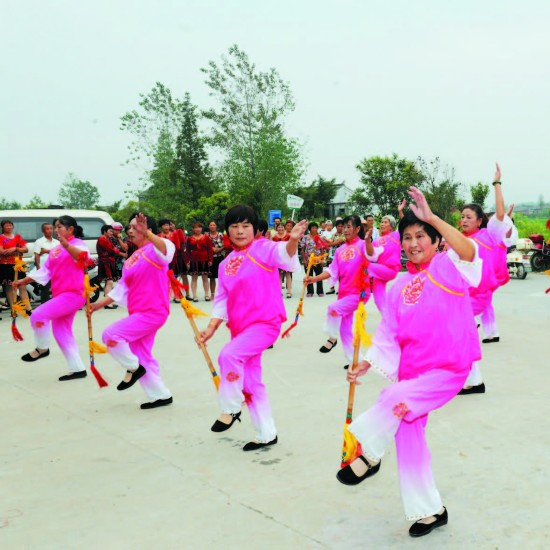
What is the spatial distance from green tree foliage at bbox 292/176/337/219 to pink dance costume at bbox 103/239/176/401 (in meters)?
44.0

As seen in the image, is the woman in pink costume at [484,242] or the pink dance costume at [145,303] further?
the woman in pink costume at [484,242]

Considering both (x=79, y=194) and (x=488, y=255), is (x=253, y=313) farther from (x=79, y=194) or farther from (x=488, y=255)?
(x=79, y=194)

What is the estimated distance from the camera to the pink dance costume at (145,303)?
5.44 meters

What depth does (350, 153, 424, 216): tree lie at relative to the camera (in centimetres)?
3278

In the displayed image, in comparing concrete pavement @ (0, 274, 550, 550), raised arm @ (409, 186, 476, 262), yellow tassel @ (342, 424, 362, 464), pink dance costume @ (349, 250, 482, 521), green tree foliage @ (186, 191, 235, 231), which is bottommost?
concrete pavement @ (0, 274, 550, 550)

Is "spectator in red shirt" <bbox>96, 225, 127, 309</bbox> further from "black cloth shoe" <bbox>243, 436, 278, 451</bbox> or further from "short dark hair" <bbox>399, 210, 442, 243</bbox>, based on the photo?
"short dark hair" <bbox>399, 210, 442, 243</bbox>

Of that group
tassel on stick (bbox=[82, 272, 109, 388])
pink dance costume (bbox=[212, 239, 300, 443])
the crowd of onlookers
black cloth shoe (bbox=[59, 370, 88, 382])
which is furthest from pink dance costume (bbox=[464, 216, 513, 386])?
the crowd of onlookers

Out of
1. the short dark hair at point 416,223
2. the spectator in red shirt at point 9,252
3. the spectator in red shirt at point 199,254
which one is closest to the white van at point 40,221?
the spectator in red shirt at point 9,252

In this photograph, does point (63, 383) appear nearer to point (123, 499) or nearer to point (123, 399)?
point (123, 399)

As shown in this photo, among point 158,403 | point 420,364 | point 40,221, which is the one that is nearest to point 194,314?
point 158,403

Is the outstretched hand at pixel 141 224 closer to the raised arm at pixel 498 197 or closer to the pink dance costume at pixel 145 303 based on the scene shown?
the pink dance costume at pixel 145 303

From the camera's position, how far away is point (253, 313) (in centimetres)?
444

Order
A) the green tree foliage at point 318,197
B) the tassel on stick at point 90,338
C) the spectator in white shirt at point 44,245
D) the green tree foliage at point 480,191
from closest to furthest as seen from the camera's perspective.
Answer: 1. the tassel on stick at point 90,338
2. the spectator in white shirt at point 44,245
3. the green tree foliage at point 480,191
4. the green tree foliage at point 318,197

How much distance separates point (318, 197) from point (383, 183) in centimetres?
1948
